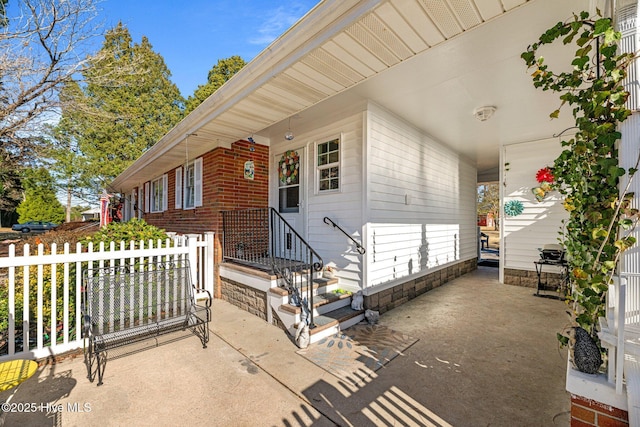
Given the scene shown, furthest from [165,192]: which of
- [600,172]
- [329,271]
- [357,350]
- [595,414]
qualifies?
[595,414]

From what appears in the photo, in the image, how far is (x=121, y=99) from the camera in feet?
57.4

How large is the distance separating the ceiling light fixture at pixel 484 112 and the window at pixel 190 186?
5472mm

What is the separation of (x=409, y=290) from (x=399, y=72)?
3821 millimetres

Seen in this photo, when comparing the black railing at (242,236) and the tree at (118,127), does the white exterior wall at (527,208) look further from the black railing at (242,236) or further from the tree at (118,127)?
the tree at (118,127)

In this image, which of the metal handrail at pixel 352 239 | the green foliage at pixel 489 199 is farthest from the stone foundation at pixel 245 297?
the green foliage at pixel 489 199

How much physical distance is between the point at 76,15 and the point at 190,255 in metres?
7.52

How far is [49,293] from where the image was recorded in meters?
3.42

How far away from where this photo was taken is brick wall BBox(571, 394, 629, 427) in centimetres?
139

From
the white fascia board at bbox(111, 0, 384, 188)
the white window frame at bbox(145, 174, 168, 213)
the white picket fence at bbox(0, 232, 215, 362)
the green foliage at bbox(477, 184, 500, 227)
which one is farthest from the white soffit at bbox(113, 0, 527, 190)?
the green foliage at bbox(477, 184, 500, 227)

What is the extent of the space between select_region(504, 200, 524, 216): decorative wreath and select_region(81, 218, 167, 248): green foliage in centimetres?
747

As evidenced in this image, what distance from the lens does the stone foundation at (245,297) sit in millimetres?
4208

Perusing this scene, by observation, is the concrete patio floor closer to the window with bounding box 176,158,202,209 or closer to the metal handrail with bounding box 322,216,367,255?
the metal handrail with bounding box 322,216,367,255

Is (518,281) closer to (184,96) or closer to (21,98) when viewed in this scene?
(21,98)

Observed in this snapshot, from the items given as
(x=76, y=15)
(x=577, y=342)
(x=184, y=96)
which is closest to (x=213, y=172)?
(x=577, y=342)
